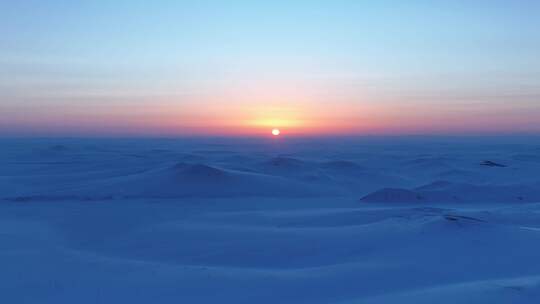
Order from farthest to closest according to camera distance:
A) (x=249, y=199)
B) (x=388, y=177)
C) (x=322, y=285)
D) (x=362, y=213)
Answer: (x=388, y=177) < (x=249, y=199) < (x=362, y=213) < (x=322, y=285)

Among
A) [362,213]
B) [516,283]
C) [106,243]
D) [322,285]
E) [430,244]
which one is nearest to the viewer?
[516,283]

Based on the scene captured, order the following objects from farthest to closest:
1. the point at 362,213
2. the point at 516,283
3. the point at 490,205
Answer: the point at 490,205
the point at 362,213
the point at 516,283

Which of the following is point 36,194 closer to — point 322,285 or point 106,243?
point 106,243

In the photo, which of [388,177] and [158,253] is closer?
[158,253]

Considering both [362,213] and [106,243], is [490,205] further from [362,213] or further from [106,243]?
[106,243]

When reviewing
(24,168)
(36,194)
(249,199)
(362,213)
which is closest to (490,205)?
(362,213)

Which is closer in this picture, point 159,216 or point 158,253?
point 158,253

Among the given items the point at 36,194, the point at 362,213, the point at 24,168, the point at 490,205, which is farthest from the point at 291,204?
the point at 24,168

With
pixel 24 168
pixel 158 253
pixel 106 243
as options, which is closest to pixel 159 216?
pixel 106 243

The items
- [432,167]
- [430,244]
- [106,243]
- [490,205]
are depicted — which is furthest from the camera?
[432,167]
